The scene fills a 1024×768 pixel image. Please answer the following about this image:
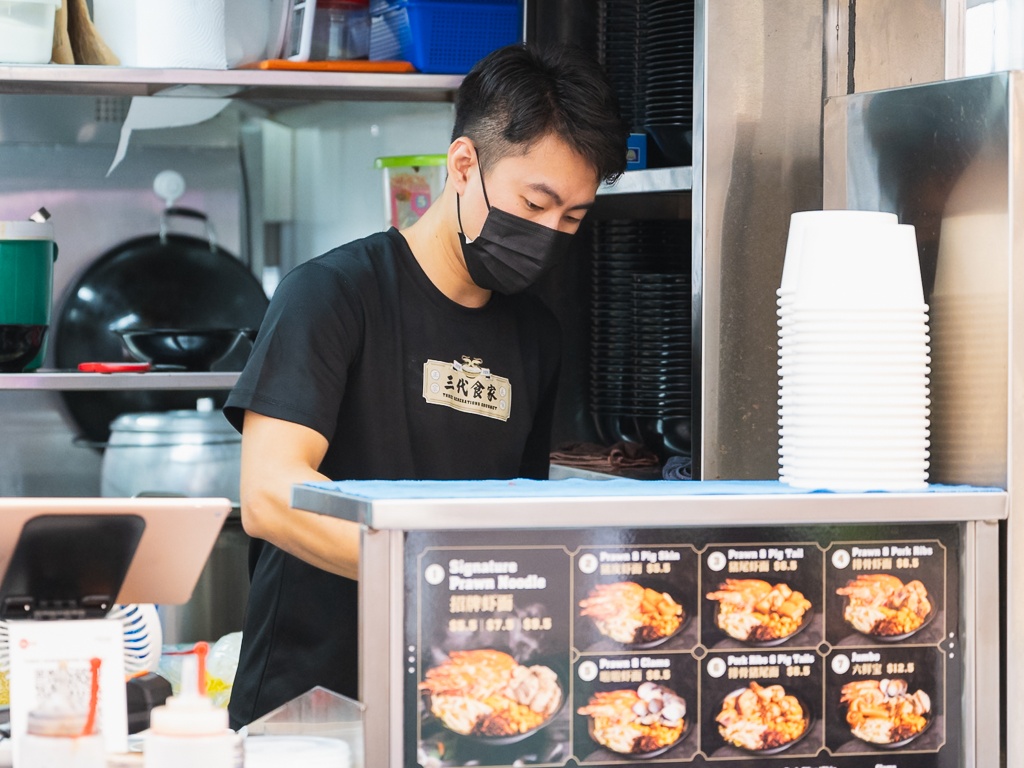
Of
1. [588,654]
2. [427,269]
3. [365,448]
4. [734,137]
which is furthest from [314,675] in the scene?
[734,137]

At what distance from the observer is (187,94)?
3.08 meters

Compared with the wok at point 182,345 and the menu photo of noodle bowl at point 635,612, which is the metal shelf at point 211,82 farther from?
the menu photo of noodle bowl at point 635,612

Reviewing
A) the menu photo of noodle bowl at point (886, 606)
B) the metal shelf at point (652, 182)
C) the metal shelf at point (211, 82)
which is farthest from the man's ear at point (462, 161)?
the menu photo of noodle bowl at point (886, 606)

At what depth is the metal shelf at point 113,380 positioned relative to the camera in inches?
113

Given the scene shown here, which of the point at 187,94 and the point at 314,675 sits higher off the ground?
the point at 187,94

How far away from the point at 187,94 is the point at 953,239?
2.13 meters

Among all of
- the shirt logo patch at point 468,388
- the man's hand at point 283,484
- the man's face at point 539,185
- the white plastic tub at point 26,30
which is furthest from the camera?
the white plastic tub at point 26,30

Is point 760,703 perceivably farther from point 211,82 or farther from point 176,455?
point 176,455

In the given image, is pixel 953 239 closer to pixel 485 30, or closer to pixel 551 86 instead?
→ pixel 551 86

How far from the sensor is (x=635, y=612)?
1250 millimetres

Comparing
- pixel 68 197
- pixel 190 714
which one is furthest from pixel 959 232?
pixel 68 197

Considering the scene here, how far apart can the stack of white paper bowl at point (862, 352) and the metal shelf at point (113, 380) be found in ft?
5.81

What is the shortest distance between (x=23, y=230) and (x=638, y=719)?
2220 mm

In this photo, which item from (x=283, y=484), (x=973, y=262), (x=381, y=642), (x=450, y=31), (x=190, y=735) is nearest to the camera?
(x=190, y=735)
